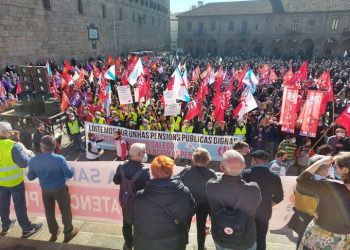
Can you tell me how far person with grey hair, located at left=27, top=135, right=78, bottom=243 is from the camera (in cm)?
346

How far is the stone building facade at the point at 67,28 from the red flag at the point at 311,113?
64.1 ft

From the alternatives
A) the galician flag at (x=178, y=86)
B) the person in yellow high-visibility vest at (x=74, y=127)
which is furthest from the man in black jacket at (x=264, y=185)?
the person in yellow high-visibility vest at (x=74, y=127)

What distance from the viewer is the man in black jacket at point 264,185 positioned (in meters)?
3.13

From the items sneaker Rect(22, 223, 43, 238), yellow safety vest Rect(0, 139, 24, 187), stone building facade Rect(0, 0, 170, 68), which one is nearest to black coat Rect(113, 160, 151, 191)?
yellow safety vest Rect(0, 139, 24, 187)

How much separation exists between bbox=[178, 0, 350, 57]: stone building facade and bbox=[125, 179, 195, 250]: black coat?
5099cm

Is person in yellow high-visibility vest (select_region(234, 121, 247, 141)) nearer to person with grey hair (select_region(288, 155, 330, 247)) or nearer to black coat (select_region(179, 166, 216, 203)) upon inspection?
person with grey hair (select_region(288, 155, 330, 247))

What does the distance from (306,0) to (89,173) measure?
55820 millimetres

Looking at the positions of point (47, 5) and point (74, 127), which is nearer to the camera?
point (74, 127)

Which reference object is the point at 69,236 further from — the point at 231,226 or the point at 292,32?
the point at 292,32

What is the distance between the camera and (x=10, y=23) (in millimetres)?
19375

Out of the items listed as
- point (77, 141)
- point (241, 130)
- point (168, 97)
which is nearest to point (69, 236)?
point (77, 141)

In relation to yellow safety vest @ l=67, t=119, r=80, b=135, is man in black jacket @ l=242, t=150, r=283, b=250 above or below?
above

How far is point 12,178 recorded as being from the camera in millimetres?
3732

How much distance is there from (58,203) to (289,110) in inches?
252
